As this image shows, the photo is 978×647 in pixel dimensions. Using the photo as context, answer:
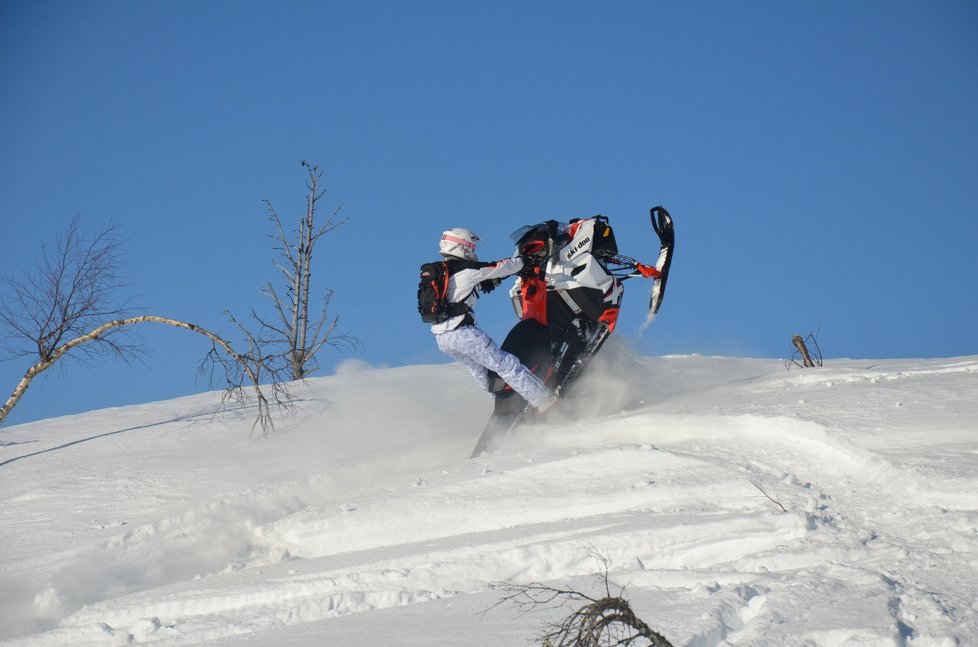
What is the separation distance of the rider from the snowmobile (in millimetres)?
217

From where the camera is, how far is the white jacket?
28.3 ft

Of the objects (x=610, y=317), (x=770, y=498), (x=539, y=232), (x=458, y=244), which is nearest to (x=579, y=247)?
(x=539, y=232)

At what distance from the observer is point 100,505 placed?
8297 mm

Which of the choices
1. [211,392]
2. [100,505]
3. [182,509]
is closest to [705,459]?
[182,509]

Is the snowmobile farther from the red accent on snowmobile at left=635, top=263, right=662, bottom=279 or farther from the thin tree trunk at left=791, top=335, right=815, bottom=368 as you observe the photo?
the thin tree trunk at left=791, top=335, right=815, bottom=368

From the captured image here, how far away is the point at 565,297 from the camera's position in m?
9.14

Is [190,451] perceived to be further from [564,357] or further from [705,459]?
[705,459]

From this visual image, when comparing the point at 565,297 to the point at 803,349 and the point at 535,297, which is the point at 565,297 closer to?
the point at 535,297

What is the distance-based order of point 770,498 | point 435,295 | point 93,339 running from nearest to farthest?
point 770,498 → point 435,295 → point 93,339

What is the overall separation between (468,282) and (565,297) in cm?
106

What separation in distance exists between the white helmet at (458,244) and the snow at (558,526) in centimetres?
173

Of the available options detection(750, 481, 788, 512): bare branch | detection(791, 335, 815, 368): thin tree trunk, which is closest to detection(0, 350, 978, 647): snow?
detection(750, 481, 788, 512): bare branch

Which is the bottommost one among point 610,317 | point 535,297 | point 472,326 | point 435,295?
point 610,317

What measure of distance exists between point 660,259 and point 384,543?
4.02m
